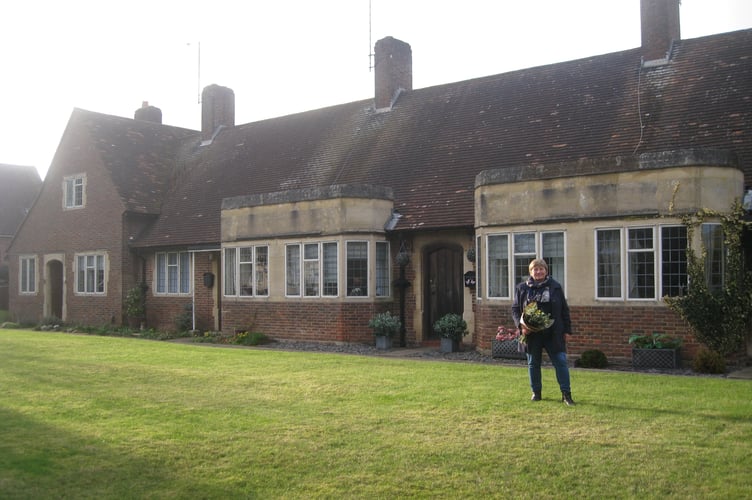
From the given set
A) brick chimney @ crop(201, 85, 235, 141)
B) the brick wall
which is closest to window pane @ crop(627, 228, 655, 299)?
the brick wall

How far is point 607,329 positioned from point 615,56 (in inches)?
364

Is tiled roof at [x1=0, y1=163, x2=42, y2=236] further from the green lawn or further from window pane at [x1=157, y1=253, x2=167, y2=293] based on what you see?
the green lawn

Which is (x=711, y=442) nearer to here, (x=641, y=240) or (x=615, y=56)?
(x=641, y=240)

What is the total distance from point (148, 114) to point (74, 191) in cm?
717

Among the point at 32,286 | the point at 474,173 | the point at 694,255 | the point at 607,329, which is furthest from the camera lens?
the point at 32,286

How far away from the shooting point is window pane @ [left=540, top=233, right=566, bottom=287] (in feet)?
47.2

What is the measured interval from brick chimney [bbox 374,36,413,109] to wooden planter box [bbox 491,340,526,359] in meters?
11.1

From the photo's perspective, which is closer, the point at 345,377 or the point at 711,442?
the point at 711,442

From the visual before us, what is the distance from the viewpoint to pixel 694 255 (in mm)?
12828

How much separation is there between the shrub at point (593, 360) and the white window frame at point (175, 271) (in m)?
14.4

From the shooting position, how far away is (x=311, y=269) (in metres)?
18.4

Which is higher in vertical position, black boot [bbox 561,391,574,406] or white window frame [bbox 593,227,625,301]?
white window frame [bbox 593,227,625,301]

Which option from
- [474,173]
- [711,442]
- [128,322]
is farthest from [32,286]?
[711,442]

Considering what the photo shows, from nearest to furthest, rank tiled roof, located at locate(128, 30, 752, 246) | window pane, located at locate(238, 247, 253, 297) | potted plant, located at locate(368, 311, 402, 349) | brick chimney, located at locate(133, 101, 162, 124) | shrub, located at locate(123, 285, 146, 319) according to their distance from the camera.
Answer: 1. tiled roof, located at locate(128, 30, 752, 246)
2. potted plant, located at locate(368, 311, 402, 349)
3. window pane, located at locate(238, 247, 253, 297)
4. shrub, located at locate(123, 285, 146, 319)
5. brick chimney, located at locate(133, 101, 162, 124)
